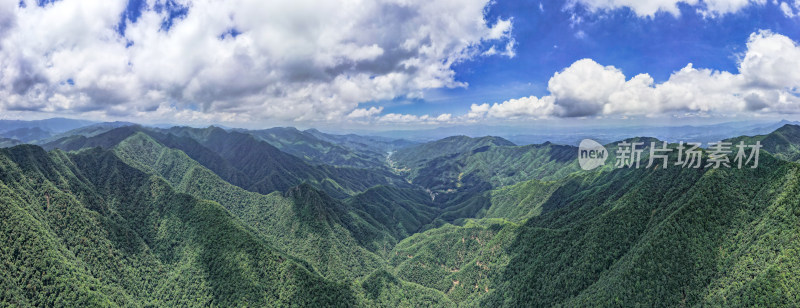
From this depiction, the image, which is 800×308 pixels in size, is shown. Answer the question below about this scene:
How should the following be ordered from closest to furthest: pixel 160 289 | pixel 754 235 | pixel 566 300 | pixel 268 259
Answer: pixel 754 235
pixel 566 300
pixel 268 259
pixel 160 289

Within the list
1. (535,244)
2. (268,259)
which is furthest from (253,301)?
(535,244)

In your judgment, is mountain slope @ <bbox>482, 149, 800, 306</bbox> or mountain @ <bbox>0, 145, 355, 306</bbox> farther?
mountain @ <bbox>0, 145, 355, 306</bbox>

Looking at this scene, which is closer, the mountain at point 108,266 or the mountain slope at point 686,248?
the mountain slope at point 686,248

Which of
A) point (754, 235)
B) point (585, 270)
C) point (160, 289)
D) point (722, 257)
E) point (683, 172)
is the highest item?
point (683, 172)

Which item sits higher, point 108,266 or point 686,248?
point 686,248

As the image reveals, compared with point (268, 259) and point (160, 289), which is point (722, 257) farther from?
point (160, 289)

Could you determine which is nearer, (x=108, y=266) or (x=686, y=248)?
(x=686, y=248)

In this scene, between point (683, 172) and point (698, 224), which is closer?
point (698, 224)

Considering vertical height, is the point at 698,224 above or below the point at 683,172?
below

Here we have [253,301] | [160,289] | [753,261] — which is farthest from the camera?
[160,289]

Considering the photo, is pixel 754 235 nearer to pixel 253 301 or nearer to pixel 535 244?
pixel 535 244
